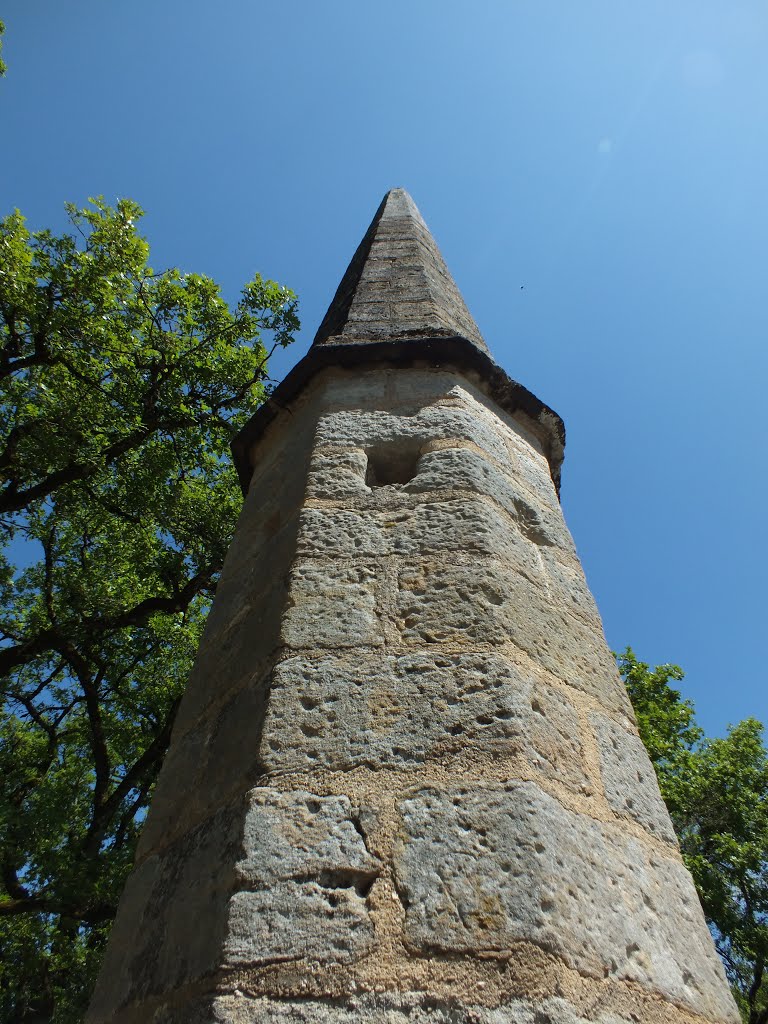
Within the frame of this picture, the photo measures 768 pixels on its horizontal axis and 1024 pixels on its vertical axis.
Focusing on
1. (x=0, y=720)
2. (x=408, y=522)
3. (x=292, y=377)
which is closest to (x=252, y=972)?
(x=408, y=522)

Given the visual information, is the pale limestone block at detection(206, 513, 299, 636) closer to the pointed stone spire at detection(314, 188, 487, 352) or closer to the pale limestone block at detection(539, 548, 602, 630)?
the pale limestone block at detection(539, 548, 602, 630)

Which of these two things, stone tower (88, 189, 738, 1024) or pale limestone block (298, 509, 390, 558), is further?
pale limestone block (298, 509, 390, 558)

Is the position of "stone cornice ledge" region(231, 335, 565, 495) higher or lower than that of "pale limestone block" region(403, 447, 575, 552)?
higher

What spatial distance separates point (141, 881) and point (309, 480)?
4.47ft

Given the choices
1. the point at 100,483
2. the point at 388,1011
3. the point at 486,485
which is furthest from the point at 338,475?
the point at 100,483

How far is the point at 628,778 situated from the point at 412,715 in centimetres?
71

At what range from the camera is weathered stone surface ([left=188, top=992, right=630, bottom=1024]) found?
1208 mm

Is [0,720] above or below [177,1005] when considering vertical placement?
above

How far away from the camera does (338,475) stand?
254 cm

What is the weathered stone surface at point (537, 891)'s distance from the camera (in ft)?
4.41

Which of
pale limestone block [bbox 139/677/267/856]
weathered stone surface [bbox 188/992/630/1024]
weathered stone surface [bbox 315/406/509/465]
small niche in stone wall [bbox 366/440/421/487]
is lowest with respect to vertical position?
weathered stone surface [bbox 188/992/630/1024]

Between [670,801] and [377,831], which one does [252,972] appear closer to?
[377,831]

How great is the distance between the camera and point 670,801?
9781 millimetres

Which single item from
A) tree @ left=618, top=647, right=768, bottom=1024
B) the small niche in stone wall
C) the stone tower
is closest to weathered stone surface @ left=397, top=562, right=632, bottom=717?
the stone tower
